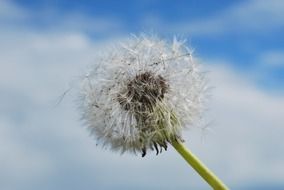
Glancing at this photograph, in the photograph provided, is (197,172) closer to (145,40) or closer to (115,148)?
(115,148)

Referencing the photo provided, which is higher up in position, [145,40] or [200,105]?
[145,40]

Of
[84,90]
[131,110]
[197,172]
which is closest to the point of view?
[197,172]

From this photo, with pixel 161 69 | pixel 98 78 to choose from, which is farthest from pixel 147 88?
pixel 98 78

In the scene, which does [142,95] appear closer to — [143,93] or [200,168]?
[143,93]

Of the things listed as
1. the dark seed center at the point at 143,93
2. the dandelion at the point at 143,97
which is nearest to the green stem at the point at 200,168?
the dandelion at the point at 143,97

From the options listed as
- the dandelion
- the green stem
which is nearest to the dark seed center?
the dandelion

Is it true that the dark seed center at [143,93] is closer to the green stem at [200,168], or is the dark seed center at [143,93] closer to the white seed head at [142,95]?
the white seed head at [142,95]

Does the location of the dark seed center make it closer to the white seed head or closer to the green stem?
the white seed head

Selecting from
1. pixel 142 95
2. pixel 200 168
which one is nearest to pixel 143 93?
pixel 142 95
